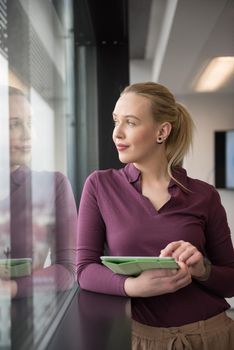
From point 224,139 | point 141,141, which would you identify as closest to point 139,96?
point 141,141

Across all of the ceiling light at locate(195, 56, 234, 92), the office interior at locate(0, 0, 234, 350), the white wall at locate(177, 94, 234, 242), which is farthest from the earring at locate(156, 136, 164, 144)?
the white wall at locate(177, 94, 234, 242)

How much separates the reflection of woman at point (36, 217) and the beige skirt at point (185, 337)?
0.82ft

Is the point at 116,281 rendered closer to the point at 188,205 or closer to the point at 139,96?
the point at 188,205

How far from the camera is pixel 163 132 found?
106 cm

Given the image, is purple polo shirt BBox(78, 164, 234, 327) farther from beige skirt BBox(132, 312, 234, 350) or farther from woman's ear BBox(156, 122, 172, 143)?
woman's ear BBox(156, 122, 172, 143)

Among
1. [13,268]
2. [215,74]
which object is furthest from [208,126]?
[13,268]

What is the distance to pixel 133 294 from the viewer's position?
89 centimetres

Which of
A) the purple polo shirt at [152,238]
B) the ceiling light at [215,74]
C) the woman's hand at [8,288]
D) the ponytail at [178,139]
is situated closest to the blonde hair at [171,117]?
the ponytail at [178,139]

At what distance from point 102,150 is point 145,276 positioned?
1469 mm

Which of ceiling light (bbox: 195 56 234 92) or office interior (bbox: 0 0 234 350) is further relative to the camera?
ceiling light (bbox: 195 56 234 92)

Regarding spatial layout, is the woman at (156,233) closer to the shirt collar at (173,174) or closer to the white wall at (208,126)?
the shirt collar at (173,174)

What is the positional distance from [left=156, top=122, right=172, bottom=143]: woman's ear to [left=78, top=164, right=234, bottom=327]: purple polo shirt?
0.42ft

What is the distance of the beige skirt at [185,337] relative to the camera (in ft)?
3.05

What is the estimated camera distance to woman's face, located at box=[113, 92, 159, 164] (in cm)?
101
